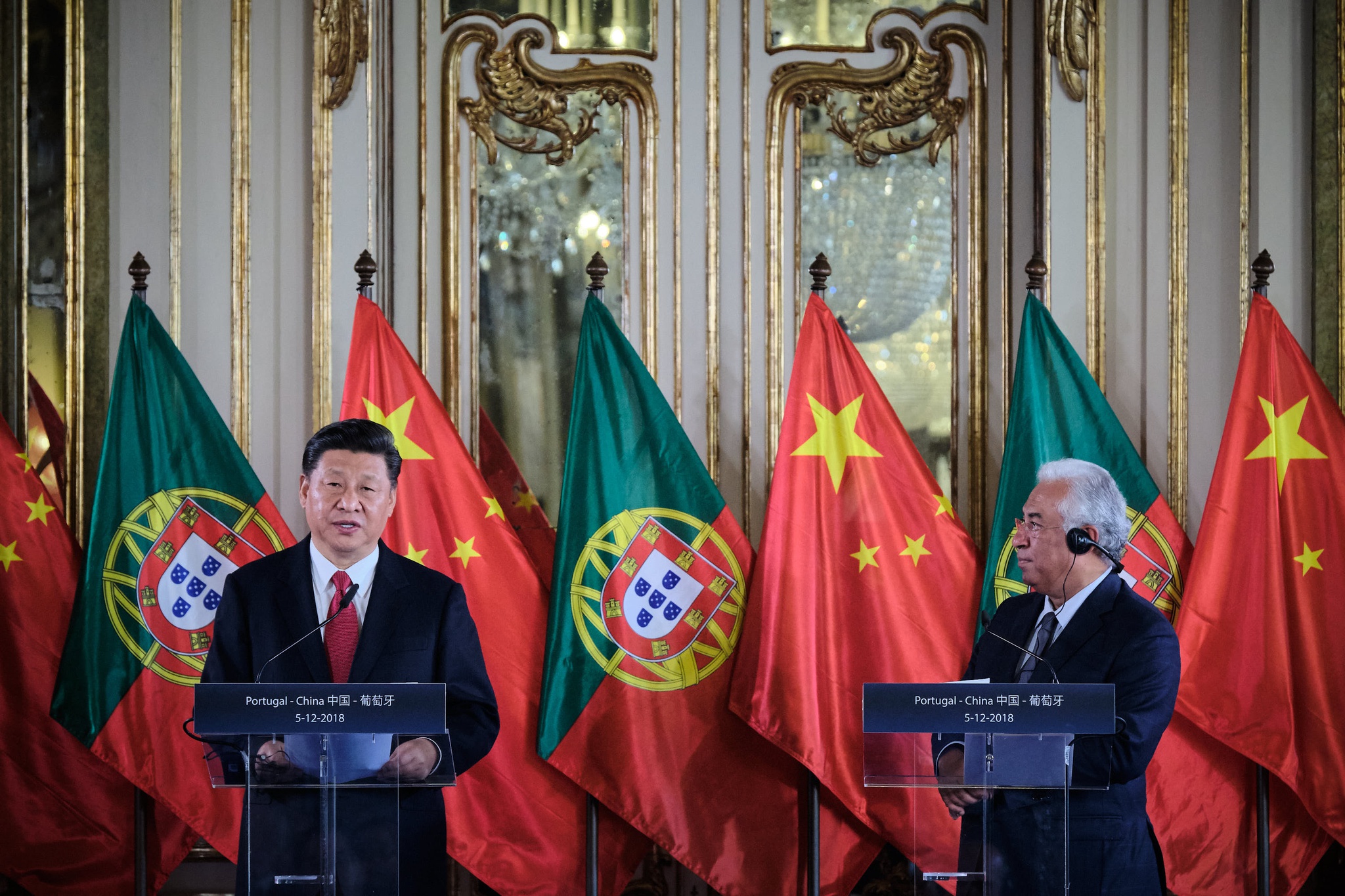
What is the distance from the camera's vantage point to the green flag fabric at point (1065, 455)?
13.1 feet

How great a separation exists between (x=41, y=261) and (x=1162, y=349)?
3.76 m

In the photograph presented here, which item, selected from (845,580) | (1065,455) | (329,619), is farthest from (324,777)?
(1065,455)

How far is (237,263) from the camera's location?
4.49 metres

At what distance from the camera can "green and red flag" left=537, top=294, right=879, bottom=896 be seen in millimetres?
3934

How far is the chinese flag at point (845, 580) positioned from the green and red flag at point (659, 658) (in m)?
0.15

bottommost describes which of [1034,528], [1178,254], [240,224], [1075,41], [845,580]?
[845,580]

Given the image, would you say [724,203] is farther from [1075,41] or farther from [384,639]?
[384,639]

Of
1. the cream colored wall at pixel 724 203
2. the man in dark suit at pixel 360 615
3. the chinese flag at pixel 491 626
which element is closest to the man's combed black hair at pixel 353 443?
the man in dark suit at pixel 360 615

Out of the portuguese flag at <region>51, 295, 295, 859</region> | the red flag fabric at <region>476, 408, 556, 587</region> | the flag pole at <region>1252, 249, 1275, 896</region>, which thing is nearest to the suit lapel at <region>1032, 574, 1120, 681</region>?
the flag pole at <region>1252, 249, 1275, 896</region>

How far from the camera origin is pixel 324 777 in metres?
2.41

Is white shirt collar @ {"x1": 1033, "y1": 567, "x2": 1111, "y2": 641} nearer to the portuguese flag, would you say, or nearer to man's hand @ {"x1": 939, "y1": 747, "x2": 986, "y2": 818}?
man's hand @ {"x1": 939, "y1": 747, "x2": 986, "y2": 818}

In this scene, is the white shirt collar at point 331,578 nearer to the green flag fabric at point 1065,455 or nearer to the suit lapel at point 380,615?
the suit lapel at point 380,615

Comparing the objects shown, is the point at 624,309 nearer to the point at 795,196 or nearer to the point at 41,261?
the point at 795,196

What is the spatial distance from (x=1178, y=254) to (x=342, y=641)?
2.95 meters
